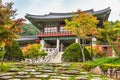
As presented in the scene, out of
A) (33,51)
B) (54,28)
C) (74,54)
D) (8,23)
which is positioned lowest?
(74,54)

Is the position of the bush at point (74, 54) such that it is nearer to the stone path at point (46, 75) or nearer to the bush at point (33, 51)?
the bush at point (33, 51)

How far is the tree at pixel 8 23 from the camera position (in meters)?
8.10

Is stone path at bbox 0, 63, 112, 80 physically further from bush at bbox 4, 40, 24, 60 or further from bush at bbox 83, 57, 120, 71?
bush at bbox 4, 40, 24, 60

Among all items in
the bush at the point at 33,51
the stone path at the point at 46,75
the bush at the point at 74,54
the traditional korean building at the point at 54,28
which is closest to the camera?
the stone path at the point at 46,75

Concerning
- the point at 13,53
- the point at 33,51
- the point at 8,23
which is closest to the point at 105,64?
the point at 8,23

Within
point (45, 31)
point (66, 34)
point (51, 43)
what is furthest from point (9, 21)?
point (51, 43)

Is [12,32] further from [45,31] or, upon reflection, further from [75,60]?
[45,31]

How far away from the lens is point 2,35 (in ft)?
27.1

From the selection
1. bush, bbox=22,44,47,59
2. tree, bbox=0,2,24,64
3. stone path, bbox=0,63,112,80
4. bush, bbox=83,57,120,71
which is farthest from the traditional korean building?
tree, bbox=0,2,24,64

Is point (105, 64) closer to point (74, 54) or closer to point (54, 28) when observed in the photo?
point (74, 54)

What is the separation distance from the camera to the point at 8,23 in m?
8.31

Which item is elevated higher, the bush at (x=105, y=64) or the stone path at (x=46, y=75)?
the bush at (x=105, y=64)

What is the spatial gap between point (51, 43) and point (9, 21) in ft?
103

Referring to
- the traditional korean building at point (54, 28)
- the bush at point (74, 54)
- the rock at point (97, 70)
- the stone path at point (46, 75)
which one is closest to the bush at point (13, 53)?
the bush at point (74, 54)
